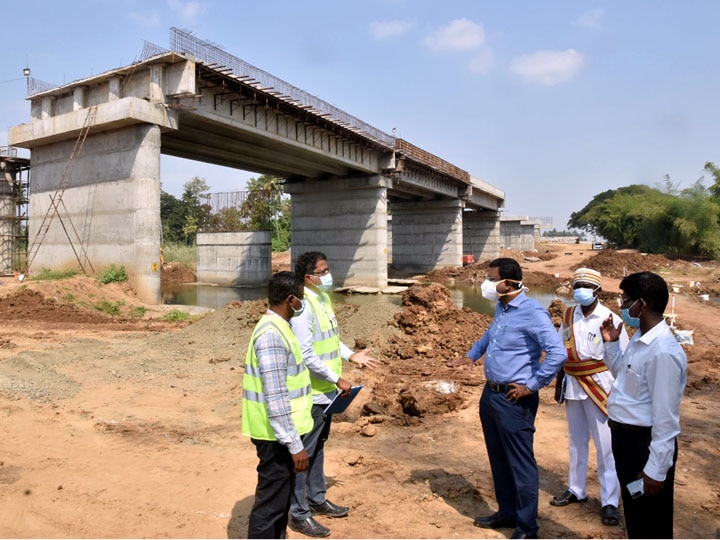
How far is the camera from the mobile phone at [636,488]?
2738 mm

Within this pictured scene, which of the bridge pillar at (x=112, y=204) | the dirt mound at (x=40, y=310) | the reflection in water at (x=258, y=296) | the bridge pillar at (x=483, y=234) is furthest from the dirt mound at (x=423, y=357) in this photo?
the bridge pillar at (x=483, y=234)

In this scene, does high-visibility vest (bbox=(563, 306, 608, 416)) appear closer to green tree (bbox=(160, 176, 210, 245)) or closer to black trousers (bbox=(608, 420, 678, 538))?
black trousers (bbox=(608, 420, 678, 538))

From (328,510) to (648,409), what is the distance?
7.88ft

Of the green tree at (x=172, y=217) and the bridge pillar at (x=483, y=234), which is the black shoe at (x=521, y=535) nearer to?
the bridge pillar at (x=483, y=234)

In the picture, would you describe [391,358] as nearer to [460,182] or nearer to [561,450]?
[561,450]

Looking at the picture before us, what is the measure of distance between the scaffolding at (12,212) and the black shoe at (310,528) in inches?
1045

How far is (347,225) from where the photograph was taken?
29375 mm

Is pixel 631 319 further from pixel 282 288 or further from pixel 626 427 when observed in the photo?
pixel 282 288

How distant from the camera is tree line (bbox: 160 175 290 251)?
45.5 m

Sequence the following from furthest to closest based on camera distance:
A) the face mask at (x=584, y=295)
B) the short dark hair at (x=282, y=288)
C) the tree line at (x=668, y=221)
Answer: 1. the tree line at (x=668, y=221)
2. the face mask at (x=584, y=295)
3. the short dark hair at (x=282, y=288)

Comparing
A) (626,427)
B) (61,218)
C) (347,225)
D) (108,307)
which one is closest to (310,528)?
(626,427)

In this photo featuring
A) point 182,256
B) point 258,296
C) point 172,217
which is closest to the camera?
point 258,296

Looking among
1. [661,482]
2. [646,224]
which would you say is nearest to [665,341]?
[661,482]

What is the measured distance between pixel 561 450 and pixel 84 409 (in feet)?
19.1
